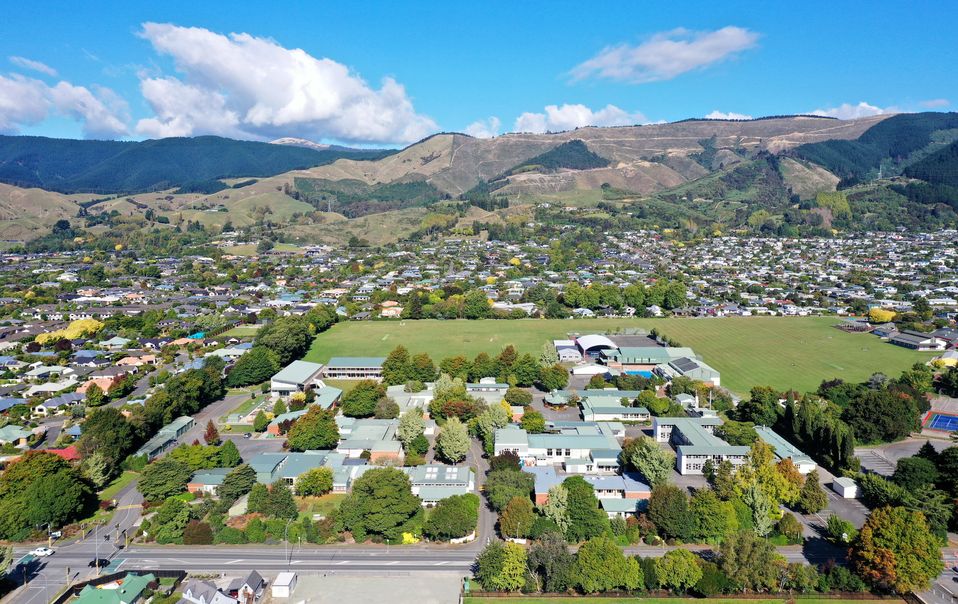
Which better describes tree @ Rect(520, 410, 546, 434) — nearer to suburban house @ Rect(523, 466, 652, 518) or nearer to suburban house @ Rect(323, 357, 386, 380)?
suburban house @ Rect(523, 466, 652, 518)

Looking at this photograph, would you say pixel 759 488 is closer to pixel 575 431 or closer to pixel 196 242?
pixel 575 431

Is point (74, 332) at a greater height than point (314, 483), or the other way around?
point (74, 332)

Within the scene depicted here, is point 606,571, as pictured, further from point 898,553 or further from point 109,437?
point 109,437

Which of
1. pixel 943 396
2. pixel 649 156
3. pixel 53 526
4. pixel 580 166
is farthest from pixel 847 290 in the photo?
pixel 649 156

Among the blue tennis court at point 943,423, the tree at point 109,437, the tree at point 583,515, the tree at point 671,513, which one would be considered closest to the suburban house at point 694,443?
the tree at point 671,513

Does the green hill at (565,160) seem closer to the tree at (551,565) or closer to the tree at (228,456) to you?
the tree at (228,456)

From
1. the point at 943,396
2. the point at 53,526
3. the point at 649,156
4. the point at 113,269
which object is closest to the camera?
the point at 53,526

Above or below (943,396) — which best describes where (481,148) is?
above

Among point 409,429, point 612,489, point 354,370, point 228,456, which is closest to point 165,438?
point 228,456
